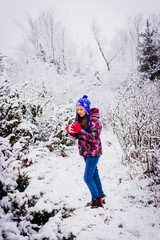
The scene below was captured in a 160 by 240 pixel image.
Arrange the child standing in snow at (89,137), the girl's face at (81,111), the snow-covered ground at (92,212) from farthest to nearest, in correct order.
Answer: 1. the girl's face at (81,111)
2. the child standing in snow at (89,137)
3. the snow-covered ground at (92,212)

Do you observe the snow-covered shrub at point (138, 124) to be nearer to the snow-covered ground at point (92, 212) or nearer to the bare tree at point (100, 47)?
the snow-covered ground at point (92, 212)

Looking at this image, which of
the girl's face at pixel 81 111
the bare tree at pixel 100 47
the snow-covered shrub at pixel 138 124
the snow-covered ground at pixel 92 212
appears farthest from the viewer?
the bare tree at pixel 100 47

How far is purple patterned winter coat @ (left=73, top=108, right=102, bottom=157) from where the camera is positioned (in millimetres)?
1943

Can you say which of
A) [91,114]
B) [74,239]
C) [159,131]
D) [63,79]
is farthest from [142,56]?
[74,239]

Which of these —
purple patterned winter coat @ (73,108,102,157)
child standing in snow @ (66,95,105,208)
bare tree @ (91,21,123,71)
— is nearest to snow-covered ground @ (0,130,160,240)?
child standing in snow @ (66,95,105,208)

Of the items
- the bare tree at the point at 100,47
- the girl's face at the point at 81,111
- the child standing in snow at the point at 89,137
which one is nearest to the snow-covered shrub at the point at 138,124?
the child standing in snow at the point at 89,137

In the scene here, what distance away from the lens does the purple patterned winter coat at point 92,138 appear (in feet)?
6.38

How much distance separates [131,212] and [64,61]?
17392 mm

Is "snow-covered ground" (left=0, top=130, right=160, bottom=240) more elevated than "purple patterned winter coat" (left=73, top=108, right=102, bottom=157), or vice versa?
"purple patterned winter coat" (left=73, top=108, right=102, bottom=157)

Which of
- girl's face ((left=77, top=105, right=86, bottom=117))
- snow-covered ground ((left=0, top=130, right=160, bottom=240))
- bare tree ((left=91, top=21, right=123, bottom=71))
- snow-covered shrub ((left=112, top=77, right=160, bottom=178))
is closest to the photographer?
snow-covered ground ((left=0, top=130, right=160, bottom=240))

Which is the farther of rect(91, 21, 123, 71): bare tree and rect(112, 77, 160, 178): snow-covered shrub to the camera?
rect(91, 21, 123, 71): bare tree

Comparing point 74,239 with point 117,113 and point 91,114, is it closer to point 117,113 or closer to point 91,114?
point 91,114

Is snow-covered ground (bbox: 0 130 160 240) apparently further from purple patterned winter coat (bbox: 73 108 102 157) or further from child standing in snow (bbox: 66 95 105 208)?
purple patterned winter coat (bbox: 73 108 102 157)

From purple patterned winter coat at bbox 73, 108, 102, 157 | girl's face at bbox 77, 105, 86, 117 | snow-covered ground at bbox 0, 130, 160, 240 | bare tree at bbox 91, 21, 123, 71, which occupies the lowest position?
snow-covered ground at bbox 0, 130, 160, 240
